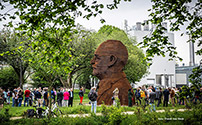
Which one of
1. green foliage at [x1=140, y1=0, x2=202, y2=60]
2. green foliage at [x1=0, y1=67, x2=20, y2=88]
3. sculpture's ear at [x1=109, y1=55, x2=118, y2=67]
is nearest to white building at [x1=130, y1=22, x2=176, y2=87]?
green foliage at [x1=0, y1=67, x2=20, y2=88]

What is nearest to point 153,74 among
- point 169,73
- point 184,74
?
point 169,73

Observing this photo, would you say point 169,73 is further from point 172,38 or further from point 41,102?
point 41,102

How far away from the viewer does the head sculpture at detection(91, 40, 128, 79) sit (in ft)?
61.7

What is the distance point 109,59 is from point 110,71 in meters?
1.08

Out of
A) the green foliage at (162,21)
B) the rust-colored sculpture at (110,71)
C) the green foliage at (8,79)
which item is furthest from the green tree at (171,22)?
the green foliage at (8,79)

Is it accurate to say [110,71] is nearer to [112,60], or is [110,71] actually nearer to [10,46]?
[112,60]

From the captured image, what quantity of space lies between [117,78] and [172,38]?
44703mm

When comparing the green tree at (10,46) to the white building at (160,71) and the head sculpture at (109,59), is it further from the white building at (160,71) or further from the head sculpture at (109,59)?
the white building at (160,71)

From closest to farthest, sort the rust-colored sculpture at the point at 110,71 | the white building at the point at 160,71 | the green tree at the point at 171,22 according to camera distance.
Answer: the green tree at the point at 171,22 → the rust-colored sculpture at the point at 110,71 → the white building at the point at 160,71

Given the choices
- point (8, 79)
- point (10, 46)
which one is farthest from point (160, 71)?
point (10, 46)

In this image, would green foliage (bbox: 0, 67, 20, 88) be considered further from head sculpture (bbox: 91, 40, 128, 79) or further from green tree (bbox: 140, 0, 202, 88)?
green tree (bbox: 140, 0, 202, 88)

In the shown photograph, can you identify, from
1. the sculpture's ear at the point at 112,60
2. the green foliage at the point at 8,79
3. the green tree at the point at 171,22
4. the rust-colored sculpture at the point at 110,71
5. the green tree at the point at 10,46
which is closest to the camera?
the green tree at the point at 171,22

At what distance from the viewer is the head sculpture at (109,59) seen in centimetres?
1880

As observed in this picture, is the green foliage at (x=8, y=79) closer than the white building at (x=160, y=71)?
Yes
